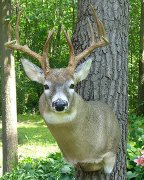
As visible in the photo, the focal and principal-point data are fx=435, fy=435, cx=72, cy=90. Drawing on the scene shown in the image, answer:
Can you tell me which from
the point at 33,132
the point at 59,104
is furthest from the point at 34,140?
the point at 59,104

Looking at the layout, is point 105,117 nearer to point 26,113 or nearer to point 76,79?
point 76,79

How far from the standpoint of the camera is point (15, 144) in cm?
809

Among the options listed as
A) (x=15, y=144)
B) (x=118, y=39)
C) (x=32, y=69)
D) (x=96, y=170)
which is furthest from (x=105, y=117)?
(x=15, y=144)

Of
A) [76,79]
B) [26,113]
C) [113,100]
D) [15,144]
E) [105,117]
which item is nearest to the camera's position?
[76,79]

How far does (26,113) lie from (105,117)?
16.2 m

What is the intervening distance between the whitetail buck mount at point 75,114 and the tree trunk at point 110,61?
0.45m

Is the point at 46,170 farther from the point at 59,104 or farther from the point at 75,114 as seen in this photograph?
the point at 59,104

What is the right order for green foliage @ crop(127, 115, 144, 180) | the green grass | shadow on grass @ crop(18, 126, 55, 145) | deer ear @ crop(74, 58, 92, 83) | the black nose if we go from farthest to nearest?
shadow on grass @ crop(18, 126, 55, 145), the green grass, green foliage @ crop(127, 115, 144, 180), deer ear @ crop(74, 58, 92, 83), the black nose

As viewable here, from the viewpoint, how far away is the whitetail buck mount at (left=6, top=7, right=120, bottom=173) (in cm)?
263

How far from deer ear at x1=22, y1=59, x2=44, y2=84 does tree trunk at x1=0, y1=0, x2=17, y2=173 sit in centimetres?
516

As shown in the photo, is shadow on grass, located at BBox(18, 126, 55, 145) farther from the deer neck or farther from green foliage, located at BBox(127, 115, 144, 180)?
the deer neck

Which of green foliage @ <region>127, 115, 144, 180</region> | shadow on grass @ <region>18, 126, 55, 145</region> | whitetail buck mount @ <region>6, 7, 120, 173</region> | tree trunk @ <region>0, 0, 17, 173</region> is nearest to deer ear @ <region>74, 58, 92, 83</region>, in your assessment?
whitetail buck mount @ <region>6, 7, 120, 173</region>

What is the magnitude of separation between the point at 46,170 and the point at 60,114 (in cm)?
345

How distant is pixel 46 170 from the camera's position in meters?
5.91
